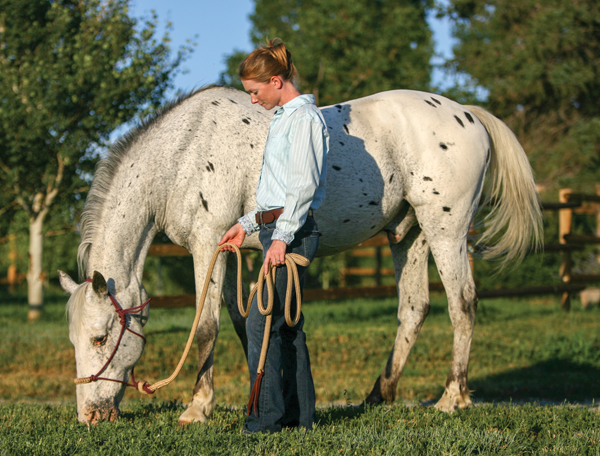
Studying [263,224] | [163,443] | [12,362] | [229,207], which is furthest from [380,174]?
[12,362]

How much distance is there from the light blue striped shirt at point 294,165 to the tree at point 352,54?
14592 millimetres

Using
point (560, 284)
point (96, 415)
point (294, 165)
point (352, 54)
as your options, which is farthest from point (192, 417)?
point (352, 54)

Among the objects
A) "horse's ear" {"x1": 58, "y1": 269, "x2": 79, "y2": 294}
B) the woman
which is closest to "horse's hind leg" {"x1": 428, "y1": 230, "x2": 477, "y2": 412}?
the woman

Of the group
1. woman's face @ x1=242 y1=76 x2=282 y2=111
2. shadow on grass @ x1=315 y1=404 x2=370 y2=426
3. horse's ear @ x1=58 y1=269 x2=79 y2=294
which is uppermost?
woman's face @ x1=242 y1=76 x2=282 y2=111

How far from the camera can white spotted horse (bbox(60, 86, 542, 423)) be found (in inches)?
143

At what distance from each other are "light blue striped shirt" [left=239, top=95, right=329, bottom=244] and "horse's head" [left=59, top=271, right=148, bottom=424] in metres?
1.20

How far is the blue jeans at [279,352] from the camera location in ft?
9.87

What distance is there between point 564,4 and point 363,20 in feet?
21.4

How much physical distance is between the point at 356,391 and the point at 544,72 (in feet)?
48.7

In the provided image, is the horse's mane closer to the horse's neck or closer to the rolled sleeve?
the horse's neck

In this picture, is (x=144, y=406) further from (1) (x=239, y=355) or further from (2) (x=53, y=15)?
(2) (x=53, y=15)

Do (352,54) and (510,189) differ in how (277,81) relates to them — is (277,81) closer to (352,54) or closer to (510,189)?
(510,189)

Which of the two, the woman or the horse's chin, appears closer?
the woman

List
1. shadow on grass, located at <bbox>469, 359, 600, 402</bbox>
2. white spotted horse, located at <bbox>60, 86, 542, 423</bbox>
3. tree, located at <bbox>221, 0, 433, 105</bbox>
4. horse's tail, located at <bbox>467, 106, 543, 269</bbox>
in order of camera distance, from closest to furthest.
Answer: white spotted horse, located at <bbox>60, 86, 542, 423</bbox> < horse's tail, located at <bbox>467, 106, 543, 269</bbox> < shadow on grass, located at <bbox>469, 359, 600, 402</bbox> < tree, located at <bbox>221, 0, 433, 105</bbox>
